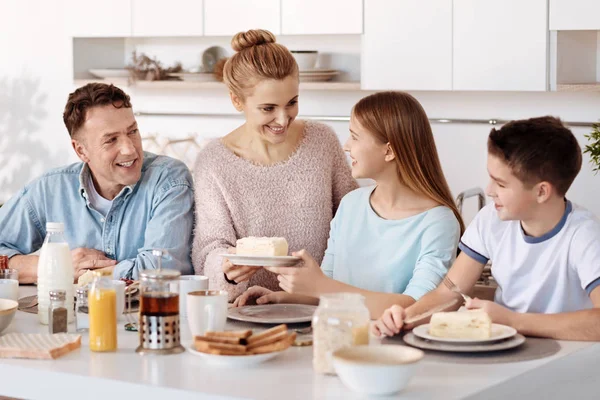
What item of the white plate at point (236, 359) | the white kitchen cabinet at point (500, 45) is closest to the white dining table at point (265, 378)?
the white plate at point (236, 359)

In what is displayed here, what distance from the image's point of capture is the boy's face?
231 cm

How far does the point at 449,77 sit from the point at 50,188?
1.69m

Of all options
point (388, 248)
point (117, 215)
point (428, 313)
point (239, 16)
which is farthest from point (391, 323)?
point (239, 16)

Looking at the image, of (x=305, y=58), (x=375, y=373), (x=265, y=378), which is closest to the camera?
(x=375, y=373)

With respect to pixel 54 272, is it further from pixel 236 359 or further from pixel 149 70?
pixel 149 70

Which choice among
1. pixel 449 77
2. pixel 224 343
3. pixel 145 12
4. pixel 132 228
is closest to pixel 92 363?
pixel 224 343

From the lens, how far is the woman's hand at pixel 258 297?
8.59ft

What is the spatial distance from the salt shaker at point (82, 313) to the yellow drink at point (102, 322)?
20cm

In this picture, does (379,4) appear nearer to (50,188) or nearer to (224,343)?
(50,188)

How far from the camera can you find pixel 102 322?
211cm

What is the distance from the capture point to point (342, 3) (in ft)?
14.1

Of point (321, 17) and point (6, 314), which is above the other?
point (321, 17)

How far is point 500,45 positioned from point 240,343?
2.35 metres

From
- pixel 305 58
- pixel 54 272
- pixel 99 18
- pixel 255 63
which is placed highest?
pixel 99 18
